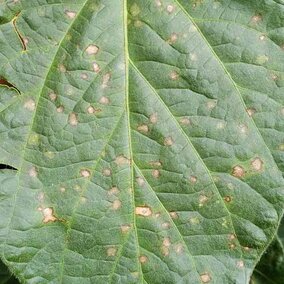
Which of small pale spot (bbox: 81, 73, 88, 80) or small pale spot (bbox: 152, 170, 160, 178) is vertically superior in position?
small pale spot (bbox: 81, 73, 88, 80)

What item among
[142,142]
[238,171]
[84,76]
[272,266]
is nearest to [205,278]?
[238,171]

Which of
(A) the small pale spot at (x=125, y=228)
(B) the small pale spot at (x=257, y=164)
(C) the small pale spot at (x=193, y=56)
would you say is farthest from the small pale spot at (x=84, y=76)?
(B) the small pale spot at (x=257, y=164)

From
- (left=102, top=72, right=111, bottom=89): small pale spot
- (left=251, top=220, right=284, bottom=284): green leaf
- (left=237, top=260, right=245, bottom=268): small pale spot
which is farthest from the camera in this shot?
(left=251, top=220, right=284, bottom=284): green leaf

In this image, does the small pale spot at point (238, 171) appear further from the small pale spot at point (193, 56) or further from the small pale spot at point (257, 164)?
the small pale spot at point (193, 56)

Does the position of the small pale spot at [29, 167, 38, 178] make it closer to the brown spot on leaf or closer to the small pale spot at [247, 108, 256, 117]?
the brown spot on leaf

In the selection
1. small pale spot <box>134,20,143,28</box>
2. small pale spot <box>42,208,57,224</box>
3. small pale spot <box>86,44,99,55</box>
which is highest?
small pale spot <box>134,20,143,28</box>

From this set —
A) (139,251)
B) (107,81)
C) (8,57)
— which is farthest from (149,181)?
(8,57)

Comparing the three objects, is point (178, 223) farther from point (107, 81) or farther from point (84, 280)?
point (107, 81)

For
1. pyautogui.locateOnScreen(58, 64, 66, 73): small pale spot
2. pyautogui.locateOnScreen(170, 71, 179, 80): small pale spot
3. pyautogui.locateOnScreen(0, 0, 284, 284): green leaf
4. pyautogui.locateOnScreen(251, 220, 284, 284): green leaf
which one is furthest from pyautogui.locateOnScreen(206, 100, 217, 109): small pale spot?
pyautogui.locateOnScreen(251, 220, 284, 284): green leaf
